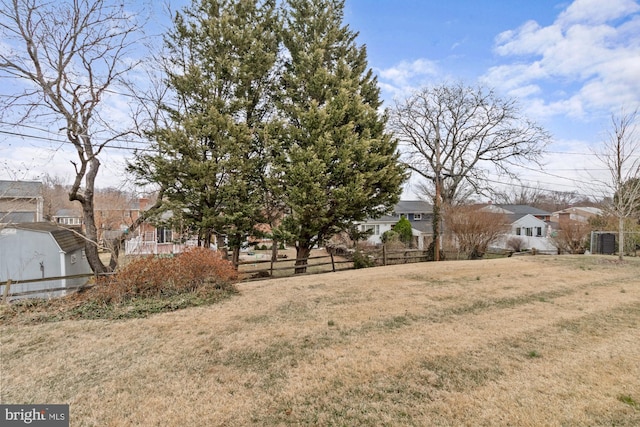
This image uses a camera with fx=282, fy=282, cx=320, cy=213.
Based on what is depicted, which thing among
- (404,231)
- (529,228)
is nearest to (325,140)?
(404,231)

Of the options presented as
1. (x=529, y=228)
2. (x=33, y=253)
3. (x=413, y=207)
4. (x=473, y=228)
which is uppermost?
(x=413, y=207)

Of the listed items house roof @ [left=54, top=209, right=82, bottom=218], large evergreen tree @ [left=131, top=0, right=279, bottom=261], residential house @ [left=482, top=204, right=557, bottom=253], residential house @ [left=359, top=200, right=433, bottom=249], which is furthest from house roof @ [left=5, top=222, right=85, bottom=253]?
residential house @ [left=482, top=204, right=557, bottom=253]

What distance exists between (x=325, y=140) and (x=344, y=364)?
9789 mm

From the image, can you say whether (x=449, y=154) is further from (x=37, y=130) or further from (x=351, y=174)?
(x=37, y=130)

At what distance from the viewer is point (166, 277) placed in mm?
7074

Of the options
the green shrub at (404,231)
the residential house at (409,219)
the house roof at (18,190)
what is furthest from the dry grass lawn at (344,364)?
the residential house at (409,219)

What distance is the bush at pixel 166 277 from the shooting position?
6699 millimetres

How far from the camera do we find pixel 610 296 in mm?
7270

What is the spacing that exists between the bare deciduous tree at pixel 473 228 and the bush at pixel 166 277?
55.2 ft

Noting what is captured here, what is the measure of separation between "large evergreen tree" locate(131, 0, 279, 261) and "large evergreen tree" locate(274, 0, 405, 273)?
148 cm

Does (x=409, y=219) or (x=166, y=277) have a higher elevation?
(x=409, y=219)

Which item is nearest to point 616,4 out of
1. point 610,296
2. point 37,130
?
point 610,296

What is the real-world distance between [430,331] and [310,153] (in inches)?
338

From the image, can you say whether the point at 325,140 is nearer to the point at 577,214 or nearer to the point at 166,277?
the point at 166,277
